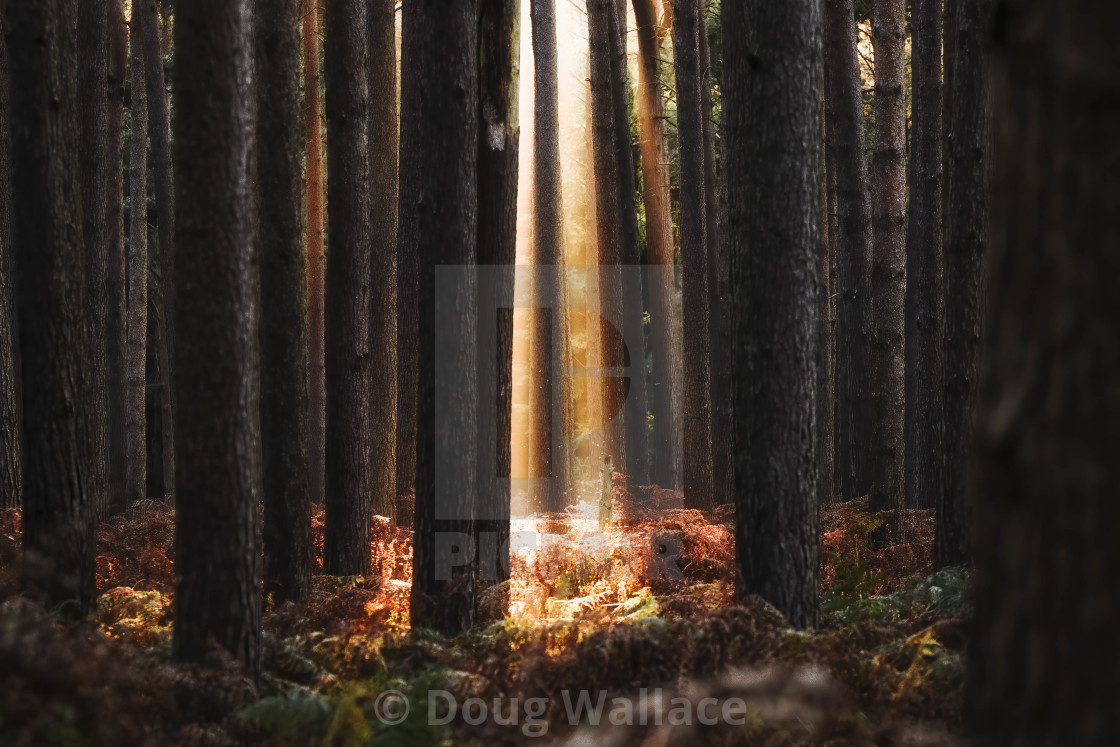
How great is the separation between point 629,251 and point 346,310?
7.96 meters

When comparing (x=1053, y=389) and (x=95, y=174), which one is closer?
(x=1053, y=389)

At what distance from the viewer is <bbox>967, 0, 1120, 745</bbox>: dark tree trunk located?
5.83ft

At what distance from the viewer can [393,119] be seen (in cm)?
1066

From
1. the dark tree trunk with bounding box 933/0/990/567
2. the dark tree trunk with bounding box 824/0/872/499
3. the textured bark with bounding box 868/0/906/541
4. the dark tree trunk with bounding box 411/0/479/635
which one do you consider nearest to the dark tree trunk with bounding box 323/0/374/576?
the dark tree trunk with bounding box 411/0/479/635

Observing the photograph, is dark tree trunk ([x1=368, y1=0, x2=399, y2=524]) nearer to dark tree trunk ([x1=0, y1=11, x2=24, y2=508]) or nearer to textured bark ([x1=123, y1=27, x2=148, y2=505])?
dark tree trunk ([x1=0, y1=11, x2=24, y2=508])

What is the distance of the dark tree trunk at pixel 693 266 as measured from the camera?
12.5 meters

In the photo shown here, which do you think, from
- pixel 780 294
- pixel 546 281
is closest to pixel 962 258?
pixel 780 294

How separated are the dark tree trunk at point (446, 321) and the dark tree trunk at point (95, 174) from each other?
17.6 feet

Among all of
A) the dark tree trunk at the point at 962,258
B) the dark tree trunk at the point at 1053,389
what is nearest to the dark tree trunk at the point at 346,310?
the dark tree trunk at the point at 962,258

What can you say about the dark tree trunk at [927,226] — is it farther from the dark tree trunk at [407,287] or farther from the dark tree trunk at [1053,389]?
the dark tree trunk at [1053,389]

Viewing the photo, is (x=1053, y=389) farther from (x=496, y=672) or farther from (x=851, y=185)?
(x=851, y=185)

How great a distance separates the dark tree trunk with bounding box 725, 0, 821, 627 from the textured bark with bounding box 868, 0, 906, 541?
4842 millimetres

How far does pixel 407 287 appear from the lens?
9203 mm

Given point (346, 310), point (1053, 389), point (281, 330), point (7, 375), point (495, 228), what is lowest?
point (7, 375)
